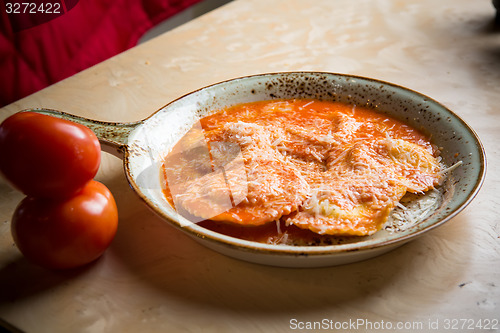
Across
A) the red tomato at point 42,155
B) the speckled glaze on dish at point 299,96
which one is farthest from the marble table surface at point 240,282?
the red tomato at point 42,155

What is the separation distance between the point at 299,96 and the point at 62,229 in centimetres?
94

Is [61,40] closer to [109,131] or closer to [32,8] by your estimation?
[32,8]

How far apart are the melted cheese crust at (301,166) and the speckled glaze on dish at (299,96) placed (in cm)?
4

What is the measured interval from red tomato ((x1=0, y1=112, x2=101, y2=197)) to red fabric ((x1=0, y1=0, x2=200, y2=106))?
5.45ft

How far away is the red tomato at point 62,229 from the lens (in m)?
0.98

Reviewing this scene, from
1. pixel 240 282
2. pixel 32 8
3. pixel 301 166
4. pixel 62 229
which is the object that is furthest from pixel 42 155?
pixel 32 8

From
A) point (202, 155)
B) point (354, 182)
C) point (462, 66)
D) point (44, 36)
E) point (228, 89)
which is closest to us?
point (354, 182)

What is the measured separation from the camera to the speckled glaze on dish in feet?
2.96

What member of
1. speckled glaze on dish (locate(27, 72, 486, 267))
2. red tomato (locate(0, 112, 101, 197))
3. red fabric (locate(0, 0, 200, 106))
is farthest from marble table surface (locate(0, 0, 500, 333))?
red fabric (locate(0, 0, 200, 106))

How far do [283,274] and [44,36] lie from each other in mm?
2108

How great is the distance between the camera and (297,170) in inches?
49.7

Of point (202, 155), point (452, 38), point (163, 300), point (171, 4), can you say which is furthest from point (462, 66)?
point (171, 4)

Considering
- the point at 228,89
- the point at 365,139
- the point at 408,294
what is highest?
the point at 228,89

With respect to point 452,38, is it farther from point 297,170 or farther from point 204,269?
point 204,269
